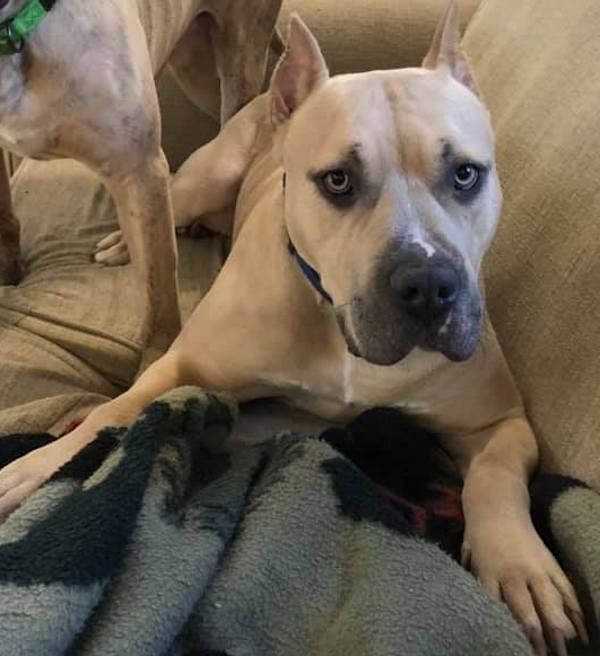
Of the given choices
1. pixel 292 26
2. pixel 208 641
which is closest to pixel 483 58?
pixel 292 26

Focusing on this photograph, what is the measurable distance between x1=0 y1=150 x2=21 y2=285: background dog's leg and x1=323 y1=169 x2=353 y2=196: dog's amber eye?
0.84 meters

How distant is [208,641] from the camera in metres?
1.01

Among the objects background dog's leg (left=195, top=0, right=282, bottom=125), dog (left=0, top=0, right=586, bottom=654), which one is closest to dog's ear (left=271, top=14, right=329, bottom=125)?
dog (left=0, top=0, right=586, bottom=654)

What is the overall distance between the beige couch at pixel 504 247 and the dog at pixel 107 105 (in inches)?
4.5

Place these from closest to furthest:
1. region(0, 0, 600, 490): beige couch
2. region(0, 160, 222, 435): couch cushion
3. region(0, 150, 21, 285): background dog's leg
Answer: region(0, 0, 600, 490): beige couch → region(0, 160, 222, 435): couch cushion → region(0, 150, 21, 285): background dog's leg

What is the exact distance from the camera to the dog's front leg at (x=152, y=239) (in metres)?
1.57

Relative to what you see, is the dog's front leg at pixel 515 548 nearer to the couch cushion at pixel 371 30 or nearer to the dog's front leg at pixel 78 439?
the dog's front leg at pixel 78 439

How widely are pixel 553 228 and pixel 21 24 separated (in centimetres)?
72

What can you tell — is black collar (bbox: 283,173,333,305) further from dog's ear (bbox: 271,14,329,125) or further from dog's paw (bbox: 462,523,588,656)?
dog's paw (bbox: 462,523,588,656)

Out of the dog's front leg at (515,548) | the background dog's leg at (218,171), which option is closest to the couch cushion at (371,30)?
the background dog's leg at (218,171)

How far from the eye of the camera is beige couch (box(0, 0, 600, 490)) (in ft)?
4.27

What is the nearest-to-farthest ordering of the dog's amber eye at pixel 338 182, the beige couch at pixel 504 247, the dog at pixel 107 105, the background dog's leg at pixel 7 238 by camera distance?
the dog's amber eye at pixel 338 182
the beige couch at pixel 504 247
the dog at pixel 107 105
the background dog's leg at pixel 7 238

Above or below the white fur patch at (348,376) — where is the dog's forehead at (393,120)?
above

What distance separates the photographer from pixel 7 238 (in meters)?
1.88
